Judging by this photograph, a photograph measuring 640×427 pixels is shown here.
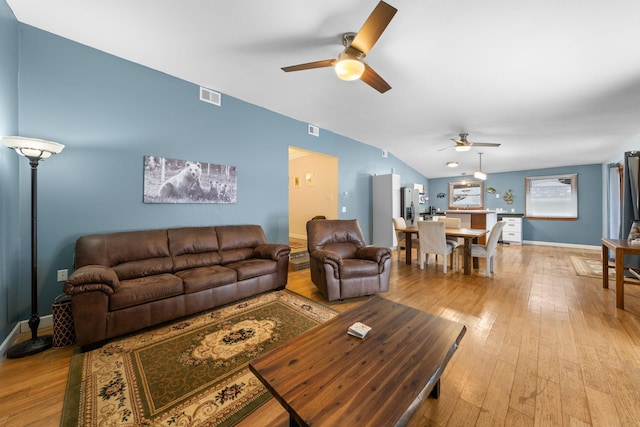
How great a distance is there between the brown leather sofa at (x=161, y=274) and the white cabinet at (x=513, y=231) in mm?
7443

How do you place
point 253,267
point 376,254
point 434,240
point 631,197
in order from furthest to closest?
point 434,240 → point 631,197 → point 376,254 → point 253,267

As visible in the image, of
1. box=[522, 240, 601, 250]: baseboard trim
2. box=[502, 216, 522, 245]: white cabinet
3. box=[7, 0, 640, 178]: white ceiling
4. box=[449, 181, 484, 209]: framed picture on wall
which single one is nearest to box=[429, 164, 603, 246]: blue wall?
box=[522, 240, 601, 250]: baseboard trim

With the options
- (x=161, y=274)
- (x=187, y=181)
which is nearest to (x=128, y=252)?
(x=161, y=274)

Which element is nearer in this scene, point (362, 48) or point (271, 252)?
point (362, 48)

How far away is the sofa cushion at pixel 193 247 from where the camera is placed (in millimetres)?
2809

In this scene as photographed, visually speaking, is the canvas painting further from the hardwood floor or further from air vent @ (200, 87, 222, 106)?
the hardwood floor

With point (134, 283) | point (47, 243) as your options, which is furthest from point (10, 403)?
point (47, 243)

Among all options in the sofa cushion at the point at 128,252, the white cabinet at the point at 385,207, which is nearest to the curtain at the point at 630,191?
the white cabinet at the point at 385,207

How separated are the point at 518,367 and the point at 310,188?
542 centimetres

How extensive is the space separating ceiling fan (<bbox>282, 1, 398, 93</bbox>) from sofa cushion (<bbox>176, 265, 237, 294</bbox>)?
2.34 metres

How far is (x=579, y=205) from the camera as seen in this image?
21.6 feet

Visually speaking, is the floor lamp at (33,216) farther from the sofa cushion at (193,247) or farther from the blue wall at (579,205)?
the blue wall at (579,205)

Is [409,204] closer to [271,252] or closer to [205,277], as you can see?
[271,252]

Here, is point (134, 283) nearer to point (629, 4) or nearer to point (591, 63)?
point (629, 4)
